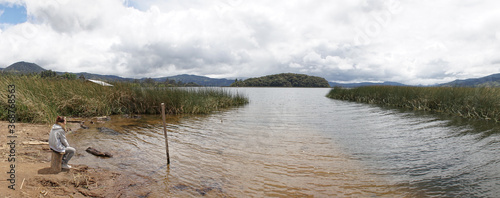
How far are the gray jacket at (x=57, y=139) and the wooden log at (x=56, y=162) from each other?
10cm

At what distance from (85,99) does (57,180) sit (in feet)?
33.4

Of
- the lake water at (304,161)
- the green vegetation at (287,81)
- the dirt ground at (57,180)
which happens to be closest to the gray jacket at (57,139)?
the dirt ground at (57,180)

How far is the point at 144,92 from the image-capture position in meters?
16.0

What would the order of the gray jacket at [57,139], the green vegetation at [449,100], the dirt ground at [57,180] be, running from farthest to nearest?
1. the green vegetation at [449,100]
2. the gray jacket at [57,139]
3. the dirt ground at [57,180]

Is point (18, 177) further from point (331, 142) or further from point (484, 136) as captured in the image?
point (484, 136)

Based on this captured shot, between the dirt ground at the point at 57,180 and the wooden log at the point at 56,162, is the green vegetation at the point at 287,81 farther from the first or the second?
the wooden log at the point at 56,162

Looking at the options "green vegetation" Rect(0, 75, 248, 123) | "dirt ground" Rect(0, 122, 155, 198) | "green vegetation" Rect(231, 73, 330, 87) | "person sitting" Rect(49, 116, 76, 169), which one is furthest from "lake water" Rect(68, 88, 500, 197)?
"green vegetation" Rect(231, 73, 330, 87)

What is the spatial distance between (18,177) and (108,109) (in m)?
10.9

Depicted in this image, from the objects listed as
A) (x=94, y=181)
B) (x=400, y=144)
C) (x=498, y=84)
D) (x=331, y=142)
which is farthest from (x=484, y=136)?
(x=94, y=181)

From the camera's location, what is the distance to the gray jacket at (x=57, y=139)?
4.56m

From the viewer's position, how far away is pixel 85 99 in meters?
13.0

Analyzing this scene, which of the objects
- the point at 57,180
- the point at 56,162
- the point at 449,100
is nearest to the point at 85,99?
the point at 56,162

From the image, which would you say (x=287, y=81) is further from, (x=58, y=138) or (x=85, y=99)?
(x=58, y=138)

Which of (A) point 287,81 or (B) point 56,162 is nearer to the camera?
(B) point 56,162
